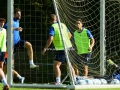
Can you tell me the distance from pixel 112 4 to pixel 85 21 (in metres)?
2.01

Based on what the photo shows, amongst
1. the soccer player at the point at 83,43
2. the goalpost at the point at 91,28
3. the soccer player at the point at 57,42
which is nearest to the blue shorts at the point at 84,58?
the soccer player at the point at 83,43

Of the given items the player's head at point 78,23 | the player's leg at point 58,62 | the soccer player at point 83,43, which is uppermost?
the player's head at point 78,23

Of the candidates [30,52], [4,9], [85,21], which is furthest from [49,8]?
[30,52]

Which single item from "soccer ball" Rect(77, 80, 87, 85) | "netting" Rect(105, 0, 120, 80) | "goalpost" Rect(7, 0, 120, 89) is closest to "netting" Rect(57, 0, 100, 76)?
"goalpost" Rect(7, 0, 120, 89)

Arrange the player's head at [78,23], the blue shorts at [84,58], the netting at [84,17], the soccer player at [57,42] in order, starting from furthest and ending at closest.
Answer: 1. the blue shorts at [84,58]
2. the player's head at [78,23]
3. the netting at [84,17]
4. the soccer player at [57,42]

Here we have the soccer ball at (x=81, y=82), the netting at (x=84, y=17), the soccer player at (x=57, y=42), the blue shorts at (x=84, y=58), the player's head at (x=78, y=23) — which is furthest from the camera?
the blue shorts at (x=84, y=58)

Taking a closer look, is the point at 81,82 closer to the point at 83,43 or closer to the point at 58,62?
the point at 58,62

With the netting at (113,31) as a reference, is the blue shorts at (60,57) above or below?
below

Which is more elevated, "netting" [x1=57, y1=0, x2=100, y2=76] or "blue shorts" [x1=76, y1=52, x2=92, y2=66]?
"netting" [x1=57, y1=0, x2=100, y2=76]

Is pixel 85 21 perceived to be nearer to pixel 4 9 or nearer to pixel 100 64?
pixel 100 64

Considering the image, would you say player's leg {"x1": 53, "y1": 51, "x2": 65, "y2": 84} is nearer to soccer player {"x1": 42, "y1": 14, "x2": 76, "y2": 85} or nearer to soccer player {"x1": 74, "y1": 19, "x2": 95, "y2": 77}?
soccer player {"x1": 42, "y1": 14, "x2": 76, "y2": 85}

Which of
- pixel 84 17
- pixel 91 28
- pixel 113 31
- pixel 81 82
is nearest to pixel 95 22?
pixel 91 28

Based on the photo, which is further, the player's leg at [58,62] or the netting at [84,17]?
the netting at [84,17]

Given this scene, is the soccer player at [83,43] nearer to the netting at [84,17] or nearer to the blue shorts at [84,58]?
the blue shorts at [84,58]
